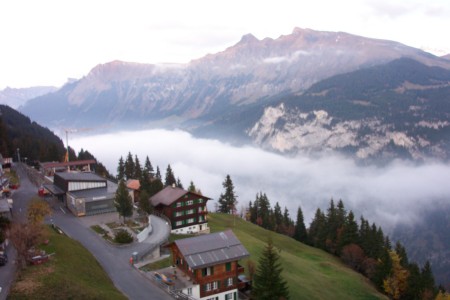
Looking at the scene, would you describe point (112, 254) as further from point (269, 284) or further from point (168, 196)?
point (168, 196)

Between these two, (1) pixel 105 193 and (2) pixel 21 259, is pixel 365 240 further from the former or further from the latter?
(2) pixel 21 259

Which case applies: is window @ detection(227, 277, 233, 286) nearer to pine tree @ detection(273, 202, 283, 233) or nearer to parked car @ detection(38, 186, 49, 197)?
parked car @ detection(38, 186, 49, 197)

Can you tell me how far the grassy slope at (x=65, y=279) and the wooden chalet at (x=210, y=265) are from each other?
377 inches

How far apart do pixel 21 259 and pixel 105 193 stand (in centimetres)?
3967

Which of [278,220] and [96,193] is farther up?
[96,193]

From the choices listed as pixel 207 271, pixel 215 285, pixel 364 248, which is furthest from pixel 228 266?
pixel 364 248

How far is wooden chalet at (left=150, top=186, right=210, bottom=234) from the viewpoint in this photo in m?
78.5

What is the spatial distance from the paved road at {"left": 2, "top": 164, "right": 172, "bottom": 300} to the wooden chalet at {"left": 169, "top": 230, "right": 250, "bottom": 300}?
16.9ft

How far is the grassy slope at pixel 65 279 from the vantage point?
36.6 meters

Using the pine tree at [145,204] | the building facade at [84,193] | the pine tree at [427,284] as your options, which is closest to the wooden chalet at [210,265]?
the pine tree at [145,204]

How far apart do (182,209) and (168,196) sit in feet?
16.1

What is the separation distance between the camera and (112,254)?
57406 millimetres

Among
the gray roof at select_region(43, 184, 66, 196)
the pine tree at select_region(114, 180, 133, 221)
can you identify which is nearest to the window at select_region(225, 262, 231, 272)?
the pine tree at select_region(114, 180, 133, 221)

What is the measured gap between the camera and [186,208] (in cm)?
8006
